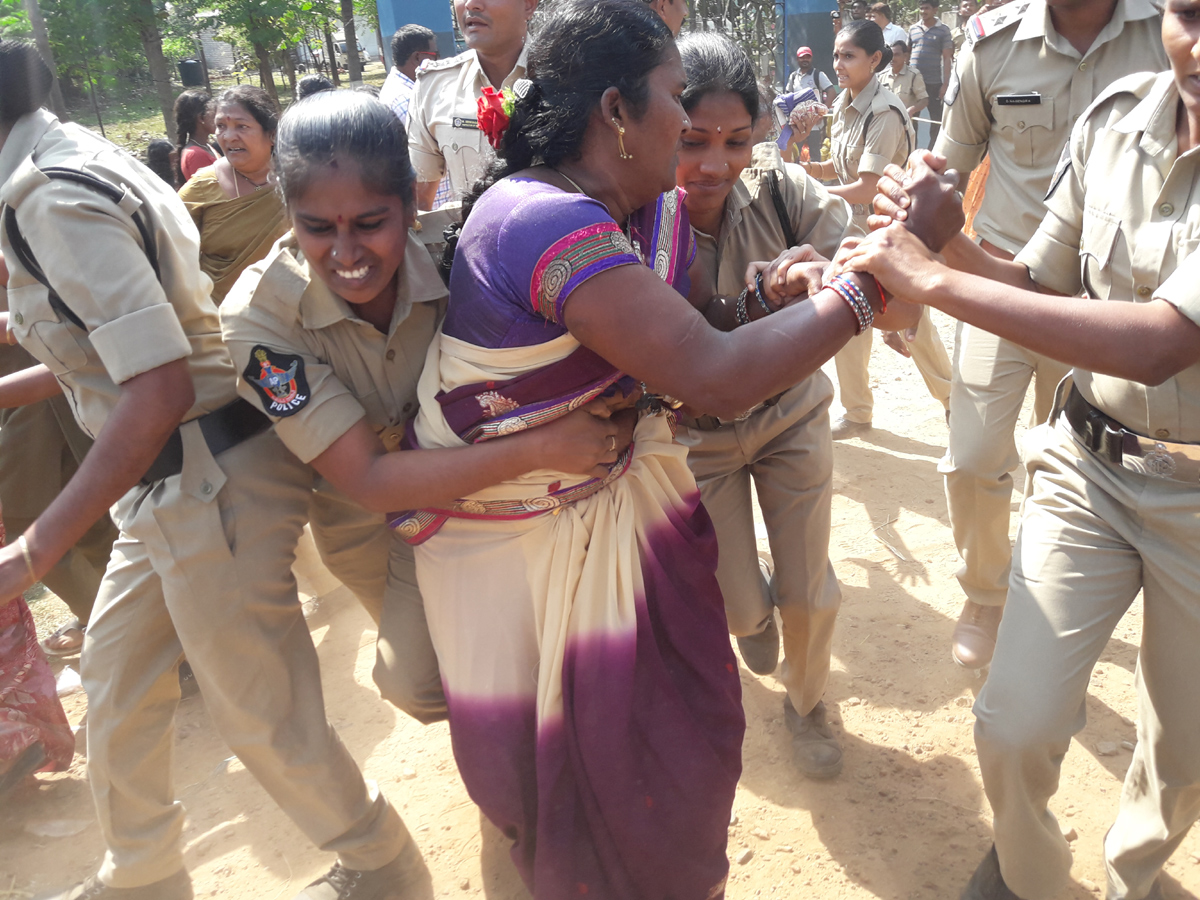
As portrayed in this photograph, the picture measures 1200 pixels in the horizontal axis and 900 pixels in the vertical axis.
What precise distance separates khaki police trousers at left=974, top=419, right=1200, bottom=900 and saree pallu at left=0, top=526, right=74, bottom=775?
3.05 meters

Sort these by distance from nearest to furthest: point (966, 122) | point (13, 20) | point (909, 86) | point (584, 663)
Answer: point (584, 663), point (966, 122), point (909, 86), point (13, 20)

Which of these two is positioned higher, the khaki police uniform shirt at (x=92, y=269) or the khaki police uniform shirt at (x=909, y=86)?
the khaki police uniform shirt at (x=92, y=269)

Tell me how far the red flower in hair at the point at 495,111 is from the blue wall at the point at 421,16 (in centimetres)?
1557

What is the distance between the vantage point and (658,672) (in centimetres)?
204

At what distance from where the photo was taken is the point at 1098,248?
2123mm

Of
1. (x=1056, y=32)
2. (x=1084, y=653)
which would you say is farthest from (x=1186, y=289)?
(x=1056, y=32)

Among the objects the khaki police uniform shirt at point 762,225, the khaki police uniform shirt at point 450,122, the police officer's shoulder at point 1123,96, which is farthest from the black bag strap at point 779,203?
the khaki police uniform shirt at point 450,122

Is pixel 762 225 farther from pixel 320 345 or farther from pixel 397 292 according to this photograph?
pixel 320 345

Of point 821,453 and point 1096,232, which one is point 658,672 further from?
point 1096,232

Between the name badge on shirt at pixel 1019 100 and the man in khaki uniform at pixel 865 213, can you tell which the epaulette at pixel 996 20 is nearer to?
the name badge on shirt at pixel 1019 100

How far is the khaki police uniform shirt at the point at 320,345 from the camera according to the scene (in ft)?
6.72

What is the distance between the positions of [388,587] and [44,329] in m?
1.03

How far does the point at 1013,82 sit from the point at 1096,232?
1476 millimetres

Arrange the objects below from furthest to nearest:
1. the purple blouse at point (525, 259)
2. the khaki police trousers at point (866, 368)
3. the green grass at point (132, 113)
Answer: the green grass at point (132, 113) < the khaki police trousers at point (866, 368) < the purple blouse at point (525, 259)
